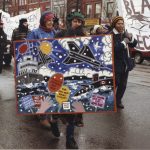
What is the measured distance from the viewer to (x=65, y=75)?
5.89 meters

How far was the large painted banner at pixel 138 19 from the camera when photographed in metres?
7.92

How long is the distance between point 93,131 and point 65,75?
1.34 metres

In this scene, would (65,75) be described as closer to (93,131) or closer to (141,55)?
(93,131)

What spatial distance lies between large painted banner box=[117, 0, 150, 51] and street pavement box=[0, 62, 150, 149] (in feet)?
4.09

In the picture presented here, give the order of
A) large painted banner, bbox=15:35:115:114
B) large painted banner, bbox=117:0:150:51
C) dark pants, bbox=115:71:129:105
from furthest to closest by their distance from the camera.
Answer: dark pants, bbox=115:71:129:105 < large painted banner, bbox=117:0:150:51 < large painted banner, bbox=15:35:115:114

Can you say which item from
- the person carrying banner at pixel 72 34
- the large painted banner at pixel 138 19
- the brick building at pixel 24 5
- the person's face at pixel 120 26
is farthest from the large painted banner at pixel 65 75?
the brick building at pixel 24 5

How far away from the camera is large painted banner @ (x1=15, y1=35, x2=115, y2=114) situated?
5.86m

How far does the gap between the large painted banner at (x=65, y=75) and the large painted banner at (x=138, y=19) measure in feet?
7.16

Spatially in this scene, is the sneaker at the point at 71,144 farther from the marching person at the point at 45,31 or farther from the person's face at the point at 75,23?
the person's face at the point at 75,23

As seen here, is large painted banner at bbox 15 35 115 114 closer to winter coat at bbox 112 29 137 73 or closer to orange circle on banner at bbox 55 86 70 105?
orange circle on banner at bbox 55 86 70 105

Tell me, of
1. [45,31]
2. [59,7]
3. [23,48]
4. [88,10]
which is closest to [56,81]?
[23,48]

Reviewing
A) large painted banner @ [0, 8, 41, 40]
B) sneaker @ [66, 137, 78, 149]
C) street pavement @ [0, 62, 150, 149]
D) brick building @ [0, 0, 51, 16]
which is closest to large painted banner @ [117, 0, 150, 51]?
street pavement @ [0, 62, 150, 149]

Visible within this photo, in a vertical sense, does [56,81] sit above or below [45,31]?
below

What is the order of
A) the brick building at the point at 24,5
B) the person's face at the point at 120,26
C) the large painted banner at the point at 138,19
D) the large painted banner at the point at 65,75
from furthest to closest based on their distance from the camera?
the brick building at the point at 24,5, the person's face at the point at 120,26, the large painted banner at the point at 138,19, the large painted banner at the point at 65,75
